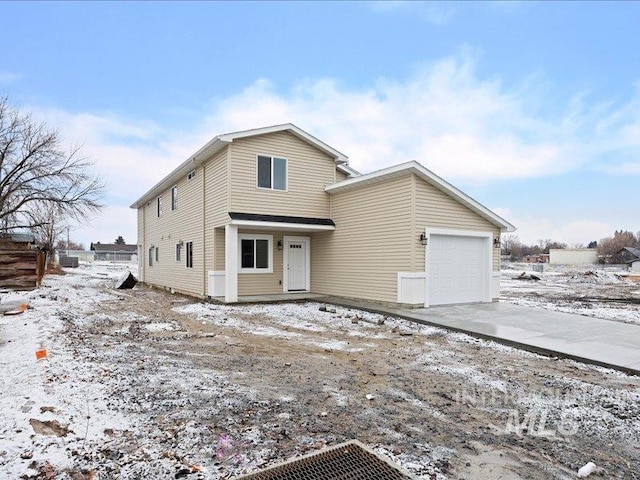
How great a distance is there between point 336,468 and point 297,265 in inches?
478

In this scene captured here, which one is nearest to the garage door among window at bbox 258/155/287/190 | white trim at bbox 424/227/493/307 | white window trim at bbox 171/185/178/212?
white trim at bbox 424/227/493/307

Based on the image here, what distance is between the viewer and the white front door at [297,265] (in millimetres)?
14727

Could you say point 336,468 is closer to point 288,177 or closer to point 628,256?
point 288,177

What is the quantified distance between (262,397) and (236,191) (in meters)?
9.15

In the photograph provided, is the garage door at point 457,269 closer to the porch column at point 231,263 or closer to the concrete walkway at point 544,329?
the concrete walkway at point 544,329

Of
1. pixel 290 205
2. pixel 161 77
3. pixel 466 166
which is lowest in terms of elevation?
pixel 290 205

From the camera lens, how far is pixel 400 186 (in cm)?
1120

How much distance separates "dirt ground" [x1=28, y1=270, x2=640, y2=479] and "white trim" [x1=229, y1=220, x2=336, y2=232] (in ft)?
16.6

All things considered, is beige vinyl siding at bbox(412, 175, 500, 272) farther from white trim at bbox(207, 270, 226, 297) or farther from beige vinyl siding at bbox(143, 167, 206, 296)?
beige vinyl siding at bbox(143, 167, 206, 296)

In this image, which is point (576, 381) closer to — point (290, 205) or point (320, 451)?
point (320, 451)

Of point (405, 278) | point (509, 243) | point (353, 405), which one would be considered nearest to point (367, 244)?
point (405, 278)

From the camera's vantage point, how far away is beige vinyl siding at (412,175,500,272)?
10.9 metres

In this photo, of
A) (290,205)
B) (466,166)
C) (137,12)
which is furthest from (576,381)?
(466,166)

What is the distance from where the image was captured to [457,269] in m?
11.9
